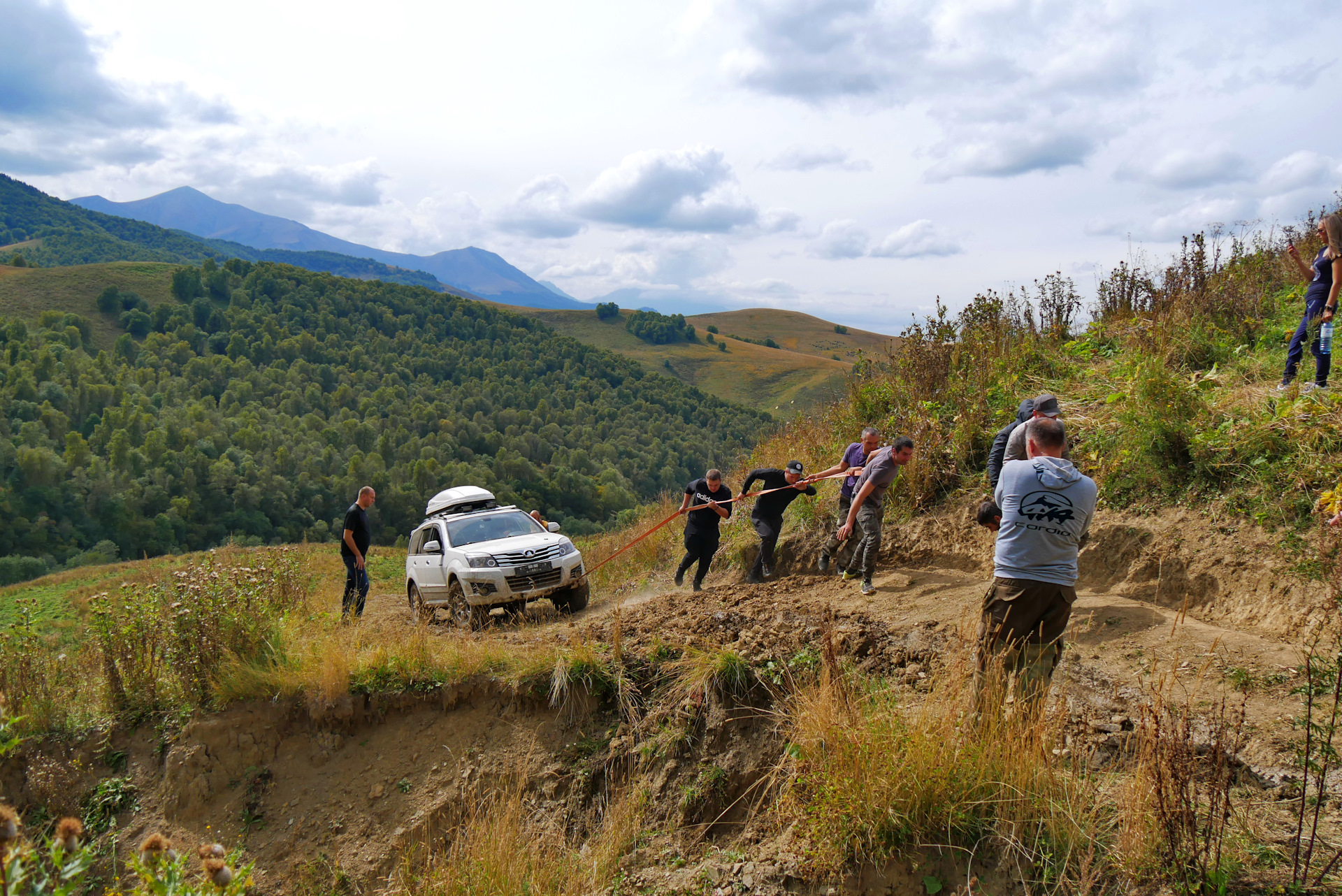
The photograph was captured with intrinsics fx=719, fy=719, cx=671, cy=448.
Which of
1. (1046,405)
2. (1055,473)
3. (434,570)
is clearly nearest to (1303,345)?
(1046,405)

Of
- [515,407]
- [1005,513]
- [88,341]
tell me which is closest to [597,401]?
[515,407]

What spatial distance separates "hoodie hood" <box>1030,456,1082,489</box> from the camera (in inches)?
145

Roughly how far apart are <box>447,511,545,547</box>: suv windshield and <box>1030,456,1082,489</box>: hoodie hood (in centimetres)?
828

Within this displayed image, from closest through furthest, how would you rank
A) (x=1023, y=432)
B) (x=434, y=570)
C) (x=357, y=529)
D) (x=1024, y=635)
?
(x=1024, y=635)
(x=1023, y=432)
(x=357, y=529)
(x=434, y=570)

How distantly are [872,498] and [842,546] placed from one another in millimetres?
1249

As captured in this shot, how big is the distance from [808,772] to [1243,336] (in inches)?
304

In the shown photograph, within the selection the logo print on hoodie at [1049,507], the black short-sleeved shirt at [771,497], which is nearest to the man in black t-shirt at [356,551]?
the black short-sleeved shirt at [771,497]

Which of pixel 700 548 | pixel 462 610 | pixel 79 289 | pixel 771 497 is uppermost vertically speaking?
pixel 79 289

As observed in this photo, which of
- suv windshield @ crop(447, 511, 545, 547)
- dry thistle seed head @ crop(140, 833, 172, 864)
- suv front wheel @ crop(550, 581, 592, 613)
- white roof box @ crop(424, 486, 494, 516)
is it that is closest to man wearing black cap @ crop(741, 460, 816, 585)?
suv front wheel @ crop(550, 581, 592, 613)

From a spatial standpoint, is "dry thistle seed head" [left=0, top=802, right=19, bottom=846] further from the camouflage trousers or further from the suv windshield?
the suv windshield

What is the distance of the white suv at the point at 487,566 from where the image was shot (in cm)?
962

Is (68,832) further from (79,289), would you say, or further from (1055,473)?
(79,289)

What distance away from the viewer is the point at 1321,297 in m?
6.25

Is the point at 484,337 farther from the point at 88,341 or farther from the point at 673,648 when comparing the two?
the point at 673,648
